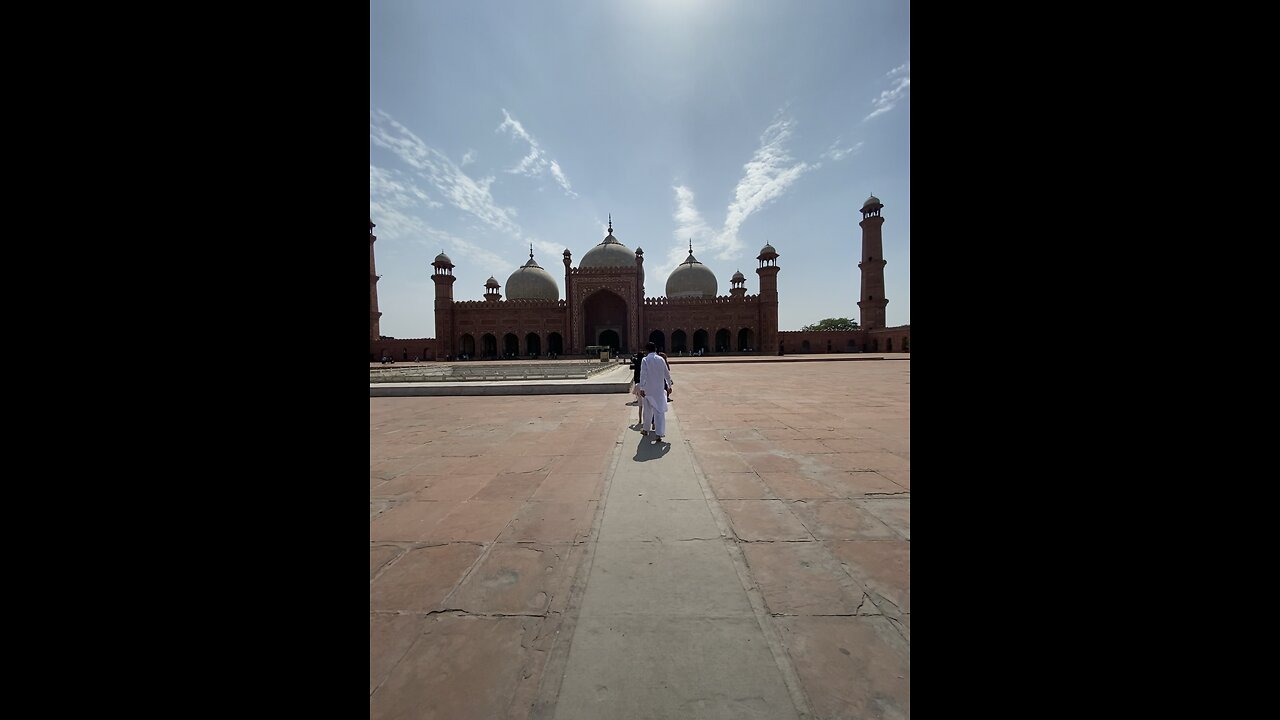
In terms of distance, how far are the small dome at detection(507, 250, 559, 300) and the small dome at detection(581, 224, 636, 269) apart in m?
3.45

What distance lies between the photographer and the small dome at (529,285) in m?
32.4

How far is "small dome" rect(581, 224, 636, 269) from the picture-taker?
3077cm

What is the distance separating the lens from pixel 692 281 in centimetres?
3272

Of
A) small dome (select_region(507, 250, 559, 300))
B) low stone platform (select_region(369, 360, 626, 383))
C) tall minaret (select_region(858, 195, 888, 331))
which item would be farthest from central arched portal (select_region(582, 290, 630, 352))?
tall minaret (select_region(858, 195, 888, 331))

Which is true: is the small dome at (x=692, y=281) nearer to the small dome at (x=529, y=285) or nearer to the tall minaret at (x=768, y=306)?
the tall minaret at (x=768, y=306)

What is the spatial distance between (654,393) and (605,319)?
87.5ft

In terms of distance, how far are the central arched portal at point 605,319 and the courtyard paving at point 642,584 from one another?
26.6 m

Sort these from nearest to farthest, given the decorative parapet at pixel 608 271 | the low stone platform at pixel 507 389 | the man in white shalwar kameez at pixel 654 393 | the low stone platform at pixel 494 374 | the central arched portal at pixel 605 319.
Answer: the man in white shalwar kameez at pixel 654 393
the low stone platform at pixel 507 389
the low stone platform at pixel 494 374
the decorative parapet at pixel 608 271
the central arched portal at pixel 605 319

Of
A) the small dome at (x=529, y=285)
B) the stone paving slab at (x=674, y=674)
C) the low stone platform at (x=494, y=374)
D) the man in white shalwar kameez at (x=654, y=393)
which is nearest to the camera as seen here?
the stone paving slab at (x=674, y=674)

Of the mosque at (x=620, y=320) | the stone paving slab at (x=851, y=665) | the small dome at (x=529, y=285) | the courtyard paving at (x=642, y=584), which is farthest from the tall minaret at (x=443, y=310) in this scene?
the stone paving slab at (x=851, y=665)

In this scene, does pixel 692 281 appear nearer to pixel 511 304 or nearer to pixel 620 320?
pixel 620 320
